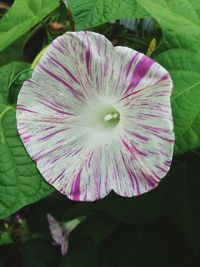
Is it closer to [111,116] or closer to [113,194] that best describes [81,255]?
[113,194]

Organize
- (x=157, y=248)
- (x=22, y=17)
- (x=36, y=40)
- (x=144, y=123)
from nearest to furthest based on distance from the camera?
(x=144, y=123) → (x=22, y=17) → (x=36, y=40) → (x=157, y=248)

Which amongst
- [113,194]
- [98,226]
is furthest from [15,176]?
[98,226]

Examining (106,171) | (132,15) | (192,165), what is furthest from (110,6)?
(192,165)

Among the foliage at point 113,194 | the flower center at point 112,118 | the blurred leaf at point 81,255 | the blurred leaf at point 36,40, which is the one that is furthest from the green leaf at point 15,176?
the blurred leaf at point 81,255

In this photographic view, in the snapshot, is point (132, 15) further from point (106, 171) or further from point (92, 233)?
point (92, 233)

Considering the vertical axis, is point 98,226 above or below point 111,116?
below

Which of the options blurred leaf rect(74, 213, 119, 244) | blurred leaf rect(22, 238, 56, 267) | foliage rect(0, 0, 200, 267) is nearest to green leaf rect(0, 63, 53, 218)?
foliage rect(0, 0, 200, 267)

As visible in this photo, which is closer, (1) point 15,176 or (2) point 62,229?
(1) point 15,176
